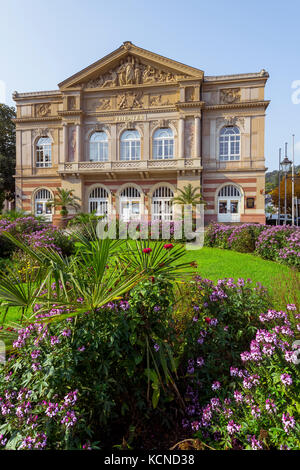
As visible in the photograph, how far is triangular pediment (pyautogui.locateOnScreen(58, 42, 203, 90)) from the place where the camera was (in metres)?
22.4

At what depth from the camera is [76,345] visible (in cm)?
224

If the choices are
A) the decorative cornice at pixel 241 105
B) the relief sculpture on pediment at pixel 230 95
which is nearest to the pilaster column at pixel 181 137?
the decorative cornice at pixel 241 105

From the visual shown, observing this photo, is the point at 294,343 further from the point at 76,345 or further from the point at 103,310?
the point at 76,345

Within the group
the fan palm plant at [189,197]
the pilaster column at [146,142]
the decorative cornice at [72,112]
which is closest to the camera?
the fan palm plant at [189,197]

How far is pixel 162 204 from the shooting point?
23812 mm

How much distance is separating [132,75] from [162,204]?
1177 cm

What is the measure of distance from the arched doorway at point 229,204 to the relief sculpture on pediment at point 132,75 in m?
10.6

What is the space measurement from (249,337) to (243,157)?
72.3 feet

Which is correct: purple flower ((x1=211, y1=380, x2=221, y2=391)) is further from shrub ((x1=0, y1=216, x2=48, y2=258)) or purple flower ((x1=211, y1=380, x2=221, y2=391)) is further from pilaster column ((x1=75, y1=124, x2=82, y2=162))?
pilaster column ((x1=75, y1=124, x2=82, y2=162))

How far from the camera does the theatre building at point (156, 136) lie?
73.0 feet

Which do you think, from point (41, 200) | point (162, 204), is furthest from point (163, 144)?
point (41, 200)

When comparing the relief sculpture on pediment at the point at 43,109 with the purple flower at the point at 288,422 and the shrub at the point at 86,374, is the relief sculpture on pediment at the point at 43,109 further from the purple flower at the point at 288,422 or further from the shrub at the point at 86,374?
the purple flower at the point at 288,422

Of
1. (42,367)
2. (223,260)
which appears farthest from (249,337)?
(223,260)

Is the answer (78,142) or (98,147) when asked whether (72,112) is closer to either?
(78,142)
